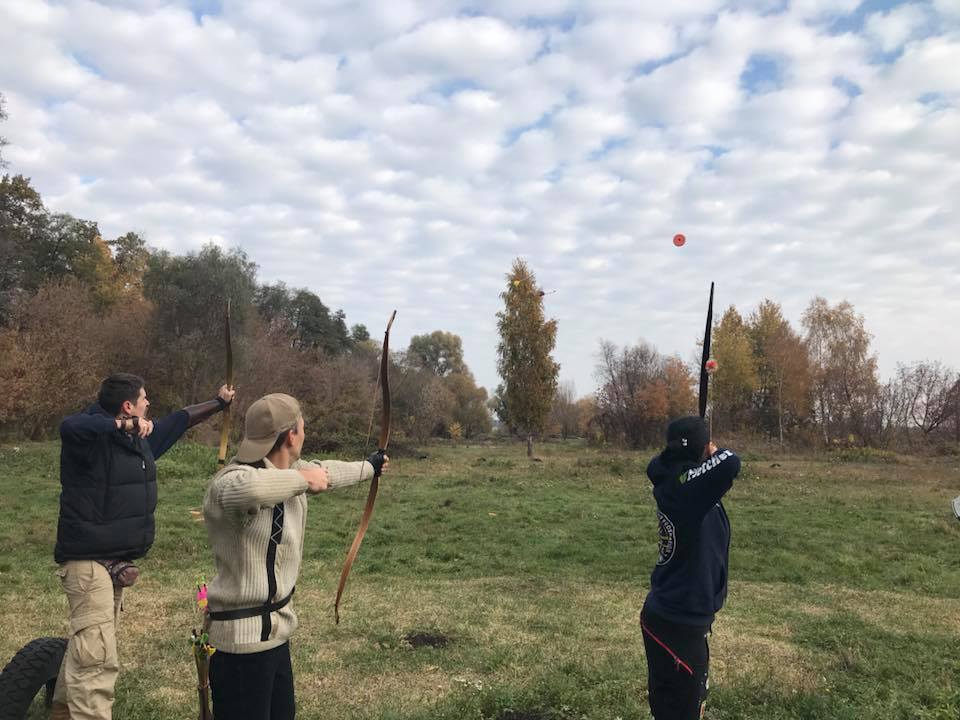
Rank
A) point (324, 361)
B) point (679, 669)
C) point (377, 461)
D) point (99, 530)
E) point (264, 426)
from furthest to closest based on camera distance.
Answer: point (324, 361) → point (99, 530) → point (377, 461) → point (679, 669) → point (264, 426)

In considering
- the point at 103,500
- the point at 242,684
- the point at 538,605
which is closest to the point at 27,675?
the point at 103,500

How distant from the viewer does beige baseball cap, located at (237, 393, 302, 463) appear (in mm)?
3127

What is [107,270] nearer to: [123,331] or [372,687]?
[123,331]

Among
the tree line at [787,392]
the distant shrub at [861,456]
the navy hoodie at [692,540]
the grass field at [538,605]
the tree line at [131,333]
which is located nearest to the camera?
the navy hoodie at [692,540]

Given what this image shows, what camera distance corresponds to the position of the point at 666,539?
12.7 feet

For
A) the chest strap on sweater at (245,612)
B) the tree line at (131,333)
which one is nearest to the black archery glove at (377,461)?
the chest strap on sweater at (245,612)

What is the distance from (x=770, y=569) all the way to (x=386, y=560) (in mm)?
6613

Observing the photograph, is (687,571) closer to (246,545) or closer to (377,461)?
(377,461)

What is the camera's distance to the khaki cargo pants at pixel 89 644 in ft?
13.9

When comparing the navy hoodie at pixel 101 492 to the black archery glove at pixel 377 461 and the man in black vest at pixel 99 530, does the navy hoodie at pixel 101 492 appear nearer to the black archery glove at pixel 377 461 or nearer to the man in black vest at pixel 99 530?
the man in black vest at pixel 99 530

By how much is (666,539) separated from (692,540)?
7.1 inches

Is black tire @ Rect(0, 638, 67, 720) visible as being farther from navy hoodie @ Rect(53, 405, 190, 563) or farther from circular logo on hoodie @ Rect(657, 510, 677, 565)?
circular logo on hoodie @ Rect(657, 510, 677, 565)

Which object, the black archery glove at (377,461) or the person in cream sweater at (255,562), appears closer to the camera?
the person in cream sweater at (255,562)

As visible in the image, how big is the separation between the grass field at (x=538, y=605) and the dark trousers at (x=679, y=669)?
4.42 ft
